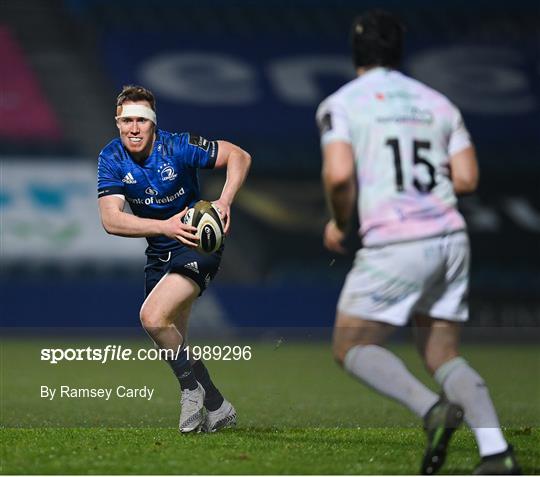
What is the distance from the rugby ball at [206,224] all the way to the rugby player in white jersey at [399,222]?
2.05 m

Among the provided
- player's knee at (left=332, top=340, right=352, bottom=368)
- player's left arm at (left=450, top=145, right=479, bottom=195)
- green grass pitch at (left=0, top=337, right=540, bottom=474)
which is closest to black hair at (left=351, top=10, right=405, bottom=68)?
player's left arm at (left=450, top=145, right=479, bottom=195)

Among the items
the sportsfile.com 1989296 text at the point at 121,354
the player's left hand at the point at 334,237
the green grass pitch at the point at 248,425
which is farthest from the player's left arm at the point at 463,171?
the sportsfile.com 1989296 text at the point at 121,354

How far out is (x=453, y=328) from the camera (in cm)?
554

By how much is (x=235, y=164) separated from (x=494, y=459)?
3147mm

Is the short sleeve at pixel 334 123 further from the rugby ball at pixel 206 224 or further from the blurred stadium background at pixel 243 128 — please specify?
the blurred stadium background at pixel 243 128

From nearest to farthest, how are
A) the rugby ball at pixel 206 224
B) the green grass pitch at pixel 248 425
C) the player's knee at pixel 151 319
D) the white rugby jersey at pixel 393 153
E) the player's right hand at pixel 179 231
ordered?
the white rugby jersey at pixel 393 153 < the green grass pitch at pixel 248 425 < the player's right hand at pixel 179 231 < the rugby ball at pixel 206 224 < the player's knee at pixel 151 319

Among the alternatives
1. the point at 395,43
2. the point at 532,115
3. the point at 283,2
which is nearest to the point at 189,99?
the point at 283,2

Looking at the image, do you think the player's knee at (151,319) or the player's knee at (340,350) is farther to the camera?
the player's knee at (151,319)

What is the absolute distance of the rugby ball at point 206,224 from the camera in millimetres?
→ 7398

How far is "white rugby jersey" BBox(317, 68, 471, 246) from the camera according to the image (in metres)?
5.36

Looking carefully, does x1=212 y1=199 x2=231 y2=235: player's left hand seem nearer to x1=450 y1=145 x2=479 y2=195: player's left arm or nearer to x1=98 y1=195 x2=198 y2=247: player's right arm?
x1=98 y1=195 x2=198 y2=247: player's right arm

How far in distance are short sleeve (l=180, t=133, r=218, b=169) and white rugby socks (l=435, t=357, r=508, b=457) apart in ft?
9.59

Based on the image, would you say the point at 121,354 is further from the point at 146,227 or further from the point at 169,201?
the point at 146,227

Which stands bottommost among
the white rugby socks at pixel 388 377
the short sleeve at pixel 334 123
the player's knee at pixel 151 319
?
the player's knee at pixel 151 319
